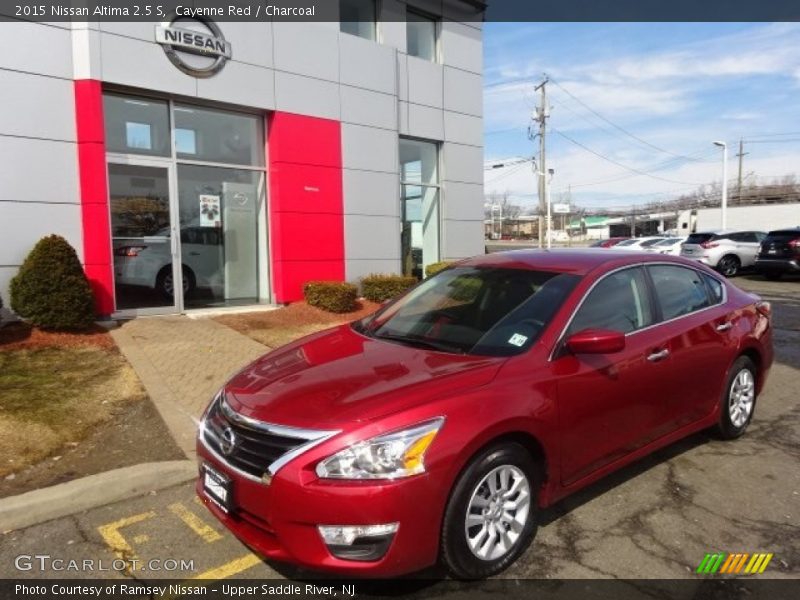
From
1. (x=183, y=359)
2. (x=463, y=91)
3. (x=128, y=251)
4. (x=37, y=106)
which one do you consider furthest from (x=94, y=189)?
(x=463, y=91)

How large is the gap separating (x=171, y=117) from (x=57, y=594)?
842 cm

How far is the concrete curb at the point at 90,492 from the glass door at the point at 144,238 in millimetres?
5885

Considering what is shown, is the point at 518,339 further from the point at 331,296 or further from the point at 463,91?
the point at 463,91

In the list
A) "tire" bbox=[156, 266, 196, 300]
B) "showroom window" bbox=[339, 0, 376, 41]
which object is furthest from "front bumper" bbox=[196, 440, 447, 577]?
"showroom window" bbox=[339, 0, 376, 41]

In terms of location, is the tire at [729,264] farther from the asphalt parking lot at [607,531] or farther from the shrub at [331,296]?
the asphalt parking lot at [607,531]

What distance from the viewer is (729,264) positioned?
2211cm

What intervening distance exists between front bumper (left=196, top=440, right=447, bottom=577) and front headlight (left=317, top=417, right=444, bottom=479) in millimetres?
34

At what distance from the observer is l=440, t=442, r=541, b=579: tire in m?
2.83

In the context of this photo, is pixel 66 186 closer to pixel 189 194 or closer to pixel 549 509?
pixel 189 194

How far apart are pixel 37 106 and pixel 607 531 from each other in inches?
352

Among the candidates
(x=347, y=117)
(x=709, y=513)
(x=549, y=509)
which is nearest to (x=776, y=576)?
(x=709, y=513)

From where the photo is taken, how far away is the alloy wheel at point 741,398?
4.79m

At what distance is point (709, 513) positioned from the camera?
3.75 metres

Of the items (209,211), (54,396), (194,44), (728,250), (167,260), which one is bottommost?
(54,396)
